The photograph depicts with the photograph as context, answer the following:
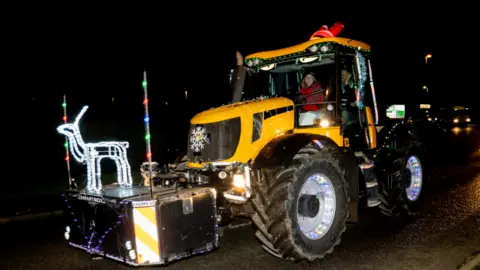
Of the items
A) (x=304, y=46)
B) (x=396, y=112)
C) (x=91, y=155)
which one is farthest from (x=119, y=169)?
(x=396, y=112)

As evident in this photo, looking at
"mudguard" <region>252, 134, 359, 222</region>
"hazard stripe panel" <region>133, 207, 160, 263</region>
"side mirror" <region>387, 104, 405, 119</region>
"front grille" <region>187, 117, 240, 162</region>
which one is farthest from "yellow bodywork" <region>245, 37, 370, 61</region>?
"hazard stripe panel" <region>133, 207, 160, 263</region>

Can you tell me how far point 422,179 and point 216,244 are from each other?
5281 mm

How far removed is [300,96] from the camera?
693 centimetres

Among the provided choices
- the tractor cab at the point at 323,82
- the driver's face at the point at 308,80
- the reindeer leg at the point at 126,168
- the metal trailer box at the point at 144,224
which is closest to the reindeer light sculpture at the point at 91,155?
the reindeer leg at the point at 126,168

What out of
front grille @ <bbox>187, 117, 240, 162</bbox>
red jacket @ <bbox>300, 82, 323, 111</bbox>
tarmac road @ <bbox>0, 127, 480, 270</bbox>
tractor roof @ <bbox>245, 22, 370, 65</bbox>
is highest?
tractor roof @ <bbox>245, 22, 370, 65</bbox>

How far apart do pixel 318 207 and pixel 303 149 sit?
861 millimetres

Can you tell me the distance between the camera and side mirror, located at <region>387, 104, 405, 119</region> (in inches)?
324

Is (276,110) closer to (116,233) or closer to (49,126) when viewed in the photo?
(116,233)

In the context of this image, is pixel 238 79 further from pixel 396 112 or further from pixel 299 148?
pixel 396 112

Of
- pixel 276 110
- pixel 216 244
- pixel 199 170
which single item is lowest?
pixel 216 244

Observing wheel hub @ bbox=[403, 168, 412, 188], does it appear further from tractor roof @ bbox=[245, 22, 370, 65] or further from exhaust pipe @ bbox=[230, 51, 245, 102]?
exhaust pipe @ bbox=[230, 51, 245, 102]

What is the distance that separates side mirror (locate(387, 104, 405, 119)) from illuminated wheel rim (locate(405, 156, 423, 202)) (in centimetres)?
91

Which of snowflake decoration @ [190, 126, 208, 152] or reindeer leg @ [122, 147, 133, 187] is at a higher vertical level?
snowflake decoration @ [190, 126, 208, 152]

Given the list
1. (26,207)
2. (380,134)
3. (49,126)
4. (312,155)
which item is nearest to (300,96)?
(312,155)
